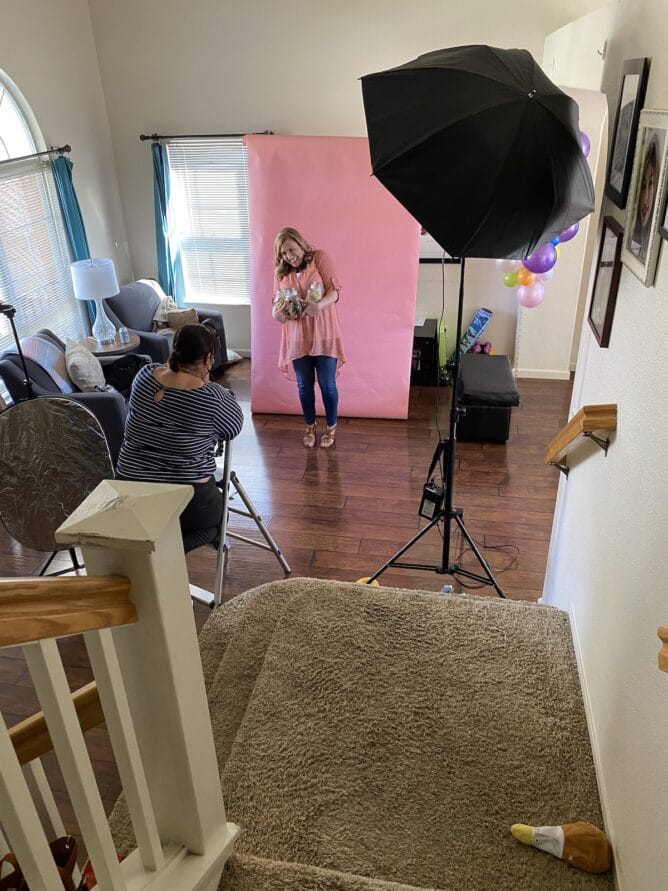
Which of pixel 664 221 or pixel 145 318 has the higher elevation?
pixel 664 221

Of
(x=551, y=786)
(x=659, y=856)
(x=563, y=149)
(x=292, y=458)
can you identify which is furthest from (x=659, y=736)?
(x=292, y=458)

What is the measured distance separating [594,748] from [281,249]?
10.7 ft

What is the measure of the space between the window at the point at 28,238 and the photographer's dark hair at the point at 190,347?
278 centimetres

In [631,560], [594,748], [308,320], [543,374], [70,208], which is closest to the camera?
[631,560]

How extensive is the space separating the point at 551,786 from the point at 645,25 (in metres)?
2.06

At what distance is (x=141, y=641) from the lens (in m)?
1.17

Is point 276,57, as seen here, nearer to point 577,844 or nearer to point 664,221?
point 664,221

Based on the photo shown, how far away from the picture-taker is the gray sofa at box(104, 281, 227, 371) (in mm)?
5562

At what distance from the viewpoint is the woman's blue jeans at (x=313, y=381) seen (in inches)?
191

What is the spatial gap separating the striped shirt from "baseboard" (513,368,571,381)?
12.0ft

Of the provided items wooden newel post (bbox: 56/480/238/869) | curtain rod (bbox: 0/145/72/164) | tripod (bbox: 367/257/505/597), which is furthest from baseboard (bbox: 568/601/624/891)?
curtain rod (bbox: 0/145/72/164)

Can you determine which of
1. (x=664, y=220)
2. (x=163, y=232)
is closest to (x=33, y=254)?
(x=163, y=232)

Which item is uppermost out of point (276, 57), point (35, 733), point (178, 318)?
point (276, 57)

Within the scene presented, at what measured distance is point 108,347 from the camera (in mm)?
5332
